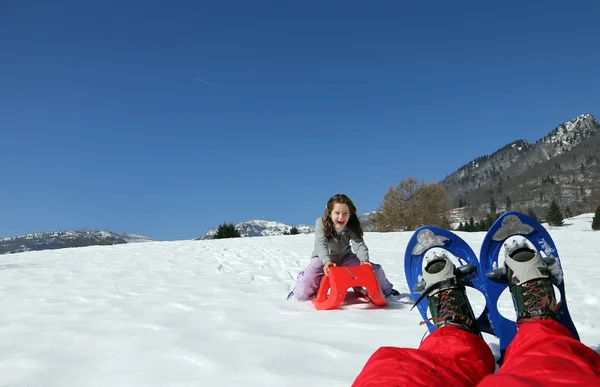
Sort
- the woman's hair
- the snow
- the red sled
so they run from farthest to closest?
the woman's hair → the red sled → the snow

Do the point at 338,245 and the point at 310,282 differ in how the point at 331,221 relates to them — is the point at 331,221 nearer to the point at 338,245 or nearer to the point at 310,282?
the point at 338,245

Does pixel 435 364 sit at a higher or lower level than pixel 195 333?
higher

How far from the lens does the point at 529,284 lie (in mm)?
1875

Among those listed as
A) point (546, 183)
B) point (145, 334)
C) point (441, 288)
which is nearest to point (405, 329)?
point (441, 288)

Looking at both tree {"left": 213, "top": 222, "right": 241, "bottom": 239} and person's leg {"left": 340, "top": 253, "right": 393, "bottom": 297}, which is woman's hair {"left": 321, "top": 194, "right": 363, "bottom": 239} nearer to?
person's leg {"left": 340, "top": 253, "right": 393, "bottom": 297}

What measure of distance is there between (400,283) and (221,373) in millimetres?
3283

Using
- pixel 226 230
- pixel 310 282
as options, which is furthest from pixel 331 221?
pixel 226 230

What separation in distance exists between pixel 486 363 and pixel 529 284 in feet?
2.02

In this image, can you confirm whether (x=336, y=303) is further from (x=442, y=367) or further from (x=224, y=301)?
(x=442, y=367)

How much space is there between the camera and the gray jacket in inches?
140

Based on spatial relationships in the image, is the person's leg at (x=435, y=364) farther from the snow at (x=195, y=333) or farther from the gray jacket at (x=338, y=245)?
the gray jacket at (x=338, y=245)

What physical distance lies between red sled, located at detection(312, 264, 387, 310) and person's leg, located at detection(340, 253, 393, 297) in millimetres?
244

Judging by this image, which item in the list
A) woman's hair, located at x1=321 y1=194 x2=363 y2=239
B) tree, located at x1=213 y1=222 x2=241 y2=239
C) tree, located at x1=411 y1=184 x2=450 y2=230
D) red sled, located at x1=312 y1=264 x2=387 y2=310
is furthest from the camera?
tree, located at x1=411 y1=184 x2=450 y2=230

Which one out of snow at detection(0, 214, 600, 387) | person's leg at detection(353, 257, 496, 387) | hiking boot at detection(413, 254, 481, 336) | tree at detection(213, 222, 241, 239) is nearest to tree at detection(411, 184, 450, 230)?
tree at detection(213, 222, 241, 239)
